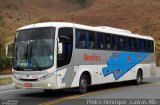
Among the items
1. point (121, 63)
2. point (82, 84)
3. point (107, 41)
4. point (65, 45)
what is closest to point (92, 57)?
point (82, 84)

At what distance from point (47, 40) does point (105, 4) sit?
79.1 m

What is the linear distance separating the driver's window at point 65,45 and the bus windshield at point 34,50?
0.39 m

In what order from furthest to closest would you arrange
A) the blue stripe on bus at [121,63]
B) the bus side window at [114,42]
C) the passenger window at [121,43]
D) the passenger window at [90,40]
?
1. the passenger window at [121,43]
2. the bus side window at [114,42]
3. the blue stripe on bus at [121,63]
4. the passenger window at [90,40]

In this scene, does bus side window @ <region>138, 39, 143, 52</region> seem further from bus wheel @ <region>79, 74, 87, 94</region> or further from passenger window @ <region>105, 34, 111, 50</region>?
bus wheel @ <region>79, 74, 87, 94</region>

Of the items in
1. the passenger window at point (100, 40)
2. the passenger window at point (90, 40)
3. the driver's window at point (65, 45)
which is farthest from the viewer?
the passenger window at point (100, 40)

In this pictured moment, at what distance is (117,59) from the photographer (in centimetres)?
2247

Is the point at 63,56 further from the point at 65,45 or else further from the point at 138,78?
the point at 138,78

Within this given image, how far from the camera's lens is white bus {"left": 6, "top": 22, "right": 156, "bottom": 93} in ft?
56.8

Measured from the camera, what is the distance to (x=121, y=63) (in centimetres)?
2294

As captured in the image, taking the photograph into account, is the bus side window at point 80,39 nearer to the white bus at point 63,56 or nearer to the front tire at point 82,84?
the white bus at point 63,56

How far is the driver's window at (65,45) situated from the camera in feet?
58.2

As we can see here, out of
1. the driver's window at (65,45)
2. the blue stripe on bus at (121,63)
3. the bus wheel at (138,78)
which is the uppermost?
the driver's window at (65,45)

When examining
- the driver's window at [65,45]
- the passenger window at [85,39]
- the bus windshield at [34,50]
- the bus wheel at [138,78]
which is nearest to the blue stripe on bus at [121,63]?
the bus wheel at [138,78]

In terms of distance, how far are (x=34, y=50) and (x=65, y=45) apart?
135 cm
